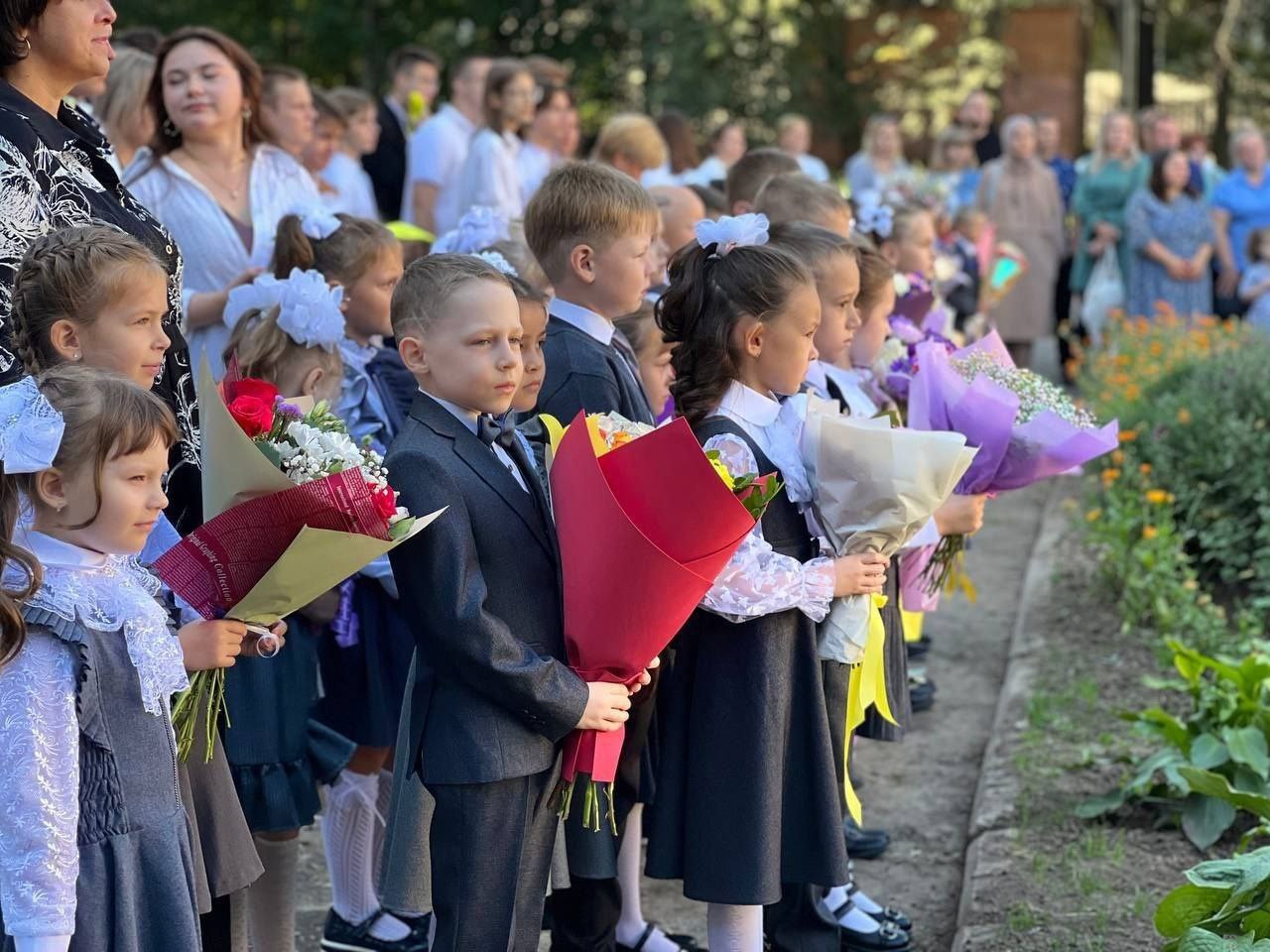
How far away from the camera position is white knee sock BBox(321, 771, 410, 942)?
13.1 ft

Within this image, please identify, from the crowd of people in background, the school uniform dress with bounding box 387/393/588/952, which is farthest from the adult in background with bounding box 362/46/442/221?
the school uniform dress with bounding box 387/393/588/952

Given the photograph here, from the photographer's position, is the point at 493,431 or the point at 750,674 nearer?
the point at 493,431

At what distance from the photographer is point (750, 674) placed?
3.41m

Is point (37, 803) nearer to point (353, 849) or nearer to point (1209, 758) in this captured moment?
point (353, 849)

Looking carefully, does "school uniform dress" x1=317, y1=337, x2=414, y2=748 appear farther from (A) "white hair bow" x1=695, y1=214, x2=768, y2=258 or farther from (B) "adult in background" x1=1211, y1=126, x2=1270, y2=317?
(B) "adult in background" x1=1211, y1=126, x2=1270, y2=317

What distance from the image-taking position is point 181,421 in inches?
128

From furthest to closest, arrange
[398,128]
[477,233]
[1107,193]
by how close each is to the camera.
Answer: [1107,193], [398,128], [477,233]

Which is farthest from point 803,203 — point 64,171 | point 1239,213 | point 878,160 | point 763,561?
point 1239,213

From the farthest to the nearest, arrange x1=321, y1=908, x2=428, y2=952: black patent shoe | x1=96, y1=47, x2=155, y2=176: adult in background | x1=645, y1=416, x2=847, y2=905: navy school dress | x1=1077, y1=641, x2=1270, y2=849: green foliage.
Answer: x1=96, y1=47, x2=155, y2=176: adult in background, x1=1077, y1=641, x2=1270, y2=849: green foliage, x1=321, y1=908, x2=428, y2=952: black patent shoe, x1=645, y1=416, x2=847, y2=905: navy school dress

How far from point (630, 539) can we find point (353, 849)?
1.62 meters

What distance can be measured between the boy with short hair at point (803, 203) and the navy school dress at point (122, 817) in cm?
273

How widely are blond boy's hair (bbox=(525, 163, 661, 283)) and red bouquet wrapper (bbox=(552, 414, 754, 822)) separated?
1.07m

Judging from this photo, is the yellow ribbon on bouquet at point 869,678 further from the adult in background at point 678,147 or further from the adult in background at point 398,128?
the adult in background at point 398,128

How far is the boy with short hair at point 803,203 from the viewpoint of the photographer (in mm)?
4828
